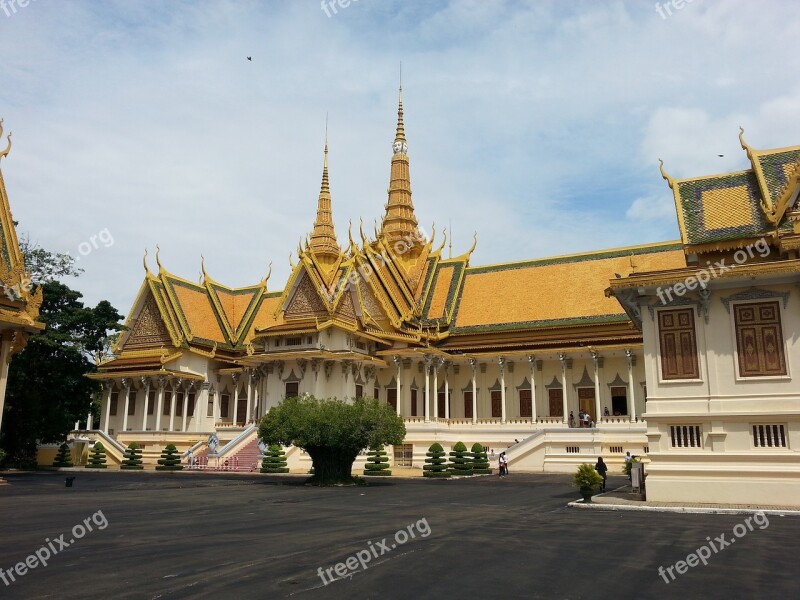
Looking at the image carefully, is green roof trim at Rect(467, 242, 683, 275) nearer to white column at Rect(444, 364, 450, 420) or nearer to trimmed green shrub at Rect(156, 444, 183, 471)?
white column at Rect(444, 364, 450, 420)

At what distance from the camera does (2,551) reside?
916 centimetres

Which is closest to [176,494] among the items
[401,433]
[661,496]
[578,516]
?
[401,433]

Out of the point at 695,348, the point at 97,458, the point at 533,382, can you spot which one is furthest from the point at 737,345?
the point at 97,458

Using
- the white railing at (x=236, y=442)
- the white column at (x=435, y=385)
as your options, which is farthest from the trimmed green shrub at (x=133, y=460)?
the white column at (x=435, y=385)

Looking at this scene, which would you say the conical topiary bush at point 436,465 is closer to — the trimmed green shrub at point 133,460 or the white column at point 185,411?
the trimmed green shrub at point 133,460

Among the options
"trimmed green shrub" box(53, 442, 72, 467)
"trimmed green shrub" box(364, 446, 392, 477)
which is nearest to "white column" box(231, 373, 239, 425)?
"trimmed green shrub" box(53, 442, 72, 467)

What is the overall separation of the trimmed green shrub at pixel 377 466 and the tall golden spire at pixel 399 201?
71.3 ft

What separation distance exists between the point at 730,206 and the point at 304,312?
24.0 metres

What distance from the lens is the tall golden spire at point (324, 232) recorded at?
49312mm

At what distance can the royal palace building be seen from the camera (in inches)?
638

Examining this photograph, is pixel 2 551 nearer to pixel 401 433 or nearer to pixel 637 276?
pixel 637 276

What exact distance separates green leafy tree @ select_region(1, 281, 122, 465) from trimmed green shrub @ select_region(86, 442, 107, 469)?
376 centimetres

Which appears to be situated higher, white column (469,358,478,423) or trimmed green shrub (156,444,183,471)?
white column (469,358,478,423)

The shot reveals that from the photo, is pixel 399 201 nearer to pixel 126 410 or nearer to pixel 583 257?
pixel 583 257
